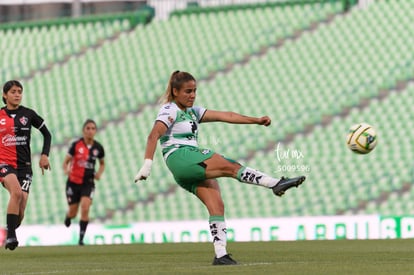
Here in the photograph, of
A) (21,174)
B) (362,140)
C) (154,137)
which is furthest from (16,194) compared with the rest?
(362,140)

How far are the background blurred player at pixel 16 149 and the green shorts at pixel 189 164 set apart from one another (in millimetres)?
2681

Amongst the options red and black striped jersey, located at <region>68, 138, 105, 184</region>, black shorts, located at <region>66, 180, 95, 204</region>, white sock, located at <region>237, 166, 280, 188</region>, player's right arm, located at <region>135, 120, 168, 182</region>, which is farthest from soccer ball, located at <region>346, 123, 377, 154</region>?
black shorts, located at <region>66, 180, 95, 204</region>

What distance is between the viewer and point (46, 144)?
11.9 meters

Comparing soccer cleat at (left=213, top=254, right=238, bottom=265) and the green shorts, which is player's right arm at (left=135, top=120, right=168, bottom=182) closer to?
the green shorts

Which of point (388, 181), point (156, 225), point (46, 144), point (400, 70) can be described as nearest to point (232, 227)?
point (156, 225)

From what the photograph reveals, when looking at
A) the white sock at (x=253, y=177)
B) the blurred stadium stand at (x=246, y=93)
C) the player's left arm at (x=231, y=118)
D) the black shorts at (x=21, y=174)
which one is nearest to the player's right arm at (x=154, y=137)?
the player's left arm at (x=231, y=118)

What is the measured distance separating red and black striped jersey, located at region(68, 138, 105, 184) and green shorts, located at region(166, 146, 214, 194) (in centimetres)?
835

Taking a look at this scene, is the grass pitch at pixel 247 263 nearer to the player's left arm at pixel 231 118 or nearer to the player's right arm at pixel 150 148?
the player's right arm at pixel 150 148

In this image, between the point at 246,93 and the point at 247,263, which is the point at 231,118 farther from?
the point at 246,93

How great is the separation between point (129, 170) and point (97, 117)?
8.46ft

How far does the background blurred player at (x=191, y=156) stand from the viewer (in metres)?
9.13

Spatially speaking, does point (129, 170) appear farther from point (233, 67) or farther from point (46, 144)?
point (46, 144)

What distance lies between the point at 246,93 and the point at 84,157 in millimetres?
6911

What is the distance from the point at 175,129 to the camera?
939 centimetres
